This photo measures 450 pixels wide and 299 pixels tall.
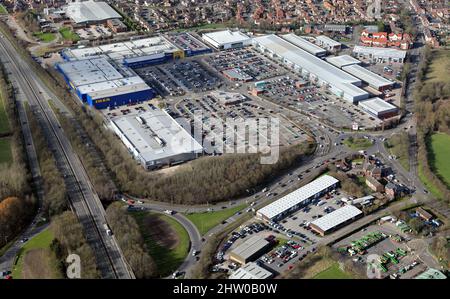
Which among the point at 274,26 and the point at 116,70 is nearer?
the point at 116,70

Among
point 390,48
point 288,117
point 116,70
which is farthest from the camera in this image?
point 390,48

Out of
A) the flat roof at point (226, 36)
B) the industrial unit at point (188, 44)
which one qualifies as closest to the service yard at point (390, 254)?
the industrial unit at point (188, 44)

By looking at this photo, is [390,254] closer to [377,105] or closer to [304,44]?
[377,105]

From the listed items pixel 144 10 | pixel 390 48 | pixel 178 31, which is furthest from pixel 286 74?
pixel 144 10

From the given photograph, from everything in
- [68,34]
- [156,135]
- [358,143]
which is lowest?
[358,143]

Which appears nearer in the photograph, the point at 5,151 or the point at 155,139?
the point at 5,151

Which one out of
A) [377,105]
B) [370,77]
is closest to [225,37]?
[370,77]

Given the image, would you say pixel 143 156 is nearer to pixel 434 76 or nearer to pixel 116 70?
pixel 116 70
